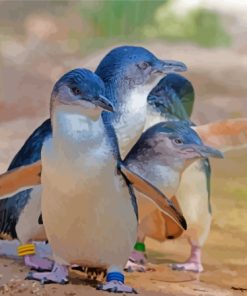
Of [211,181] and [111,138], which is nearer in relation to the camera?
[111,138]

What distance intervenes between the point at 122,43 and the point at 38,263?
0.51 m

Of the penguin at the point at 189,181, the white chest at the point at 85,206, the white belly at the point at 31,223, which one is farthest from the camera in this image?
the penguin at the point at 189,181

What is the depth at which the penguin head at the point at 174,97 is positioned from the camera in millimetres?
1666

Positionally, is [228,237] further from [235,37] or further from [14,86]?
[14,86]

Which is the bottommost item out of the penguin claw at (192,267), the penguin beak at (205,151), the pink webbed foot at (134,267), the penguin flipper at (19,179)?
the pink webbed foot at (134,267)

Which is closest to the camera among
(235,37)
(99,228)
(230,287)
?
(99,228)

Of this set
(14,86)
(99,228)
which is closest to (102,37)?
(14,86)

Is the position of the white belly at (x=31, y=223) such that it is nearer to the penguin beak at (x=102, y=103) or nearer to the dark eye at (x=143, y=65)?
the penguin beak at (x=102, y=103)

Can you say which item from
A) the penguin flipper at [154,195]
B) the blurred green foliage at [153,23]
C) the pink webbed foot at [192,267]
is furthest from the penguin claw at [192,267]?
the blurred green foliage at [153,23]

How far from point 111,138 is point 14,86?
0.35 meters

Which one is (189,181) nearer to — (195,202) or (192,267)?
(195,202)

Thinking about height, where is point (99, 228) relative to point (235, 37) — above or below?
below

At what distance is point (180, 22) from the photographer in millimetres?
1663

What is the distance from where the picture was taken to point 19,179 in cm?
149
